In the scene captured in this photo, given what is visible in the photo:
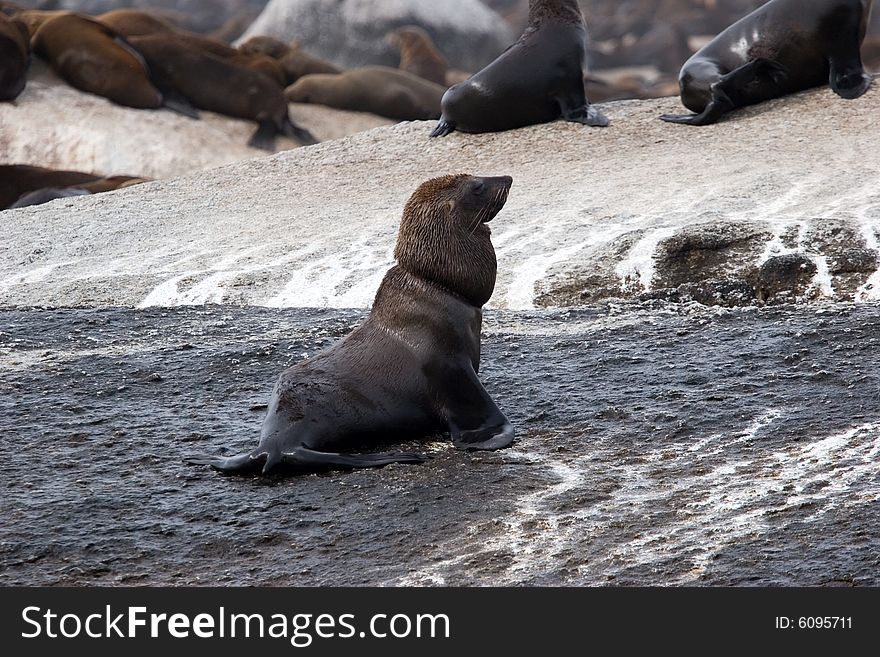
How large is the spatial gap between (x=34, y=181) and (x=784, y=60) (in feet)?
23.6

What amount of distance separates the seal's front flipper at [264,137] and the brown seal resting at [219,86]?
3 cm

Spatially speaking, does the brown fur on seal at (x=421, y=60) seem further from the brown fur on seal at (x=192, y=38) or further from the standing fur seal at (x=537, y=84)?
the standing fur seal at (x=537, y=84)

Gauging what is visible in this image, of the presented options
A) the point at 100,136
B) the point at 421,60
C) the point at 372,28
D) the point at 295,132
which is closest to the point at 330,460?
the point at 100,136

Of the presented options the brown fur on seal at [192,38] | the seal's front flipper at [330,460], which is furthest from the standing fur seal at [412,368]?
the brown fur on seal at [192,38]

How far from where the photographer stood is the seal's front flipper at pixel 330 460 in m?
3.80

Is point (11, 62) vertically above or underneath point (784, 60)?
underneath

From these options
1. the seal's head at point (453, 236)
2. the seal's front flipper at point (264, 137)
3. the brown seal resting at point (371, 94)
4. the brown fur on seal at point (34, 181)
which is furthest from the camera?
the brown seal resting at point (371, 94)

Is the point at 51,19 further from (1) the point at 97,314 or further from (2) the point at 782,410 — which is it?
(2) the point at 782,410

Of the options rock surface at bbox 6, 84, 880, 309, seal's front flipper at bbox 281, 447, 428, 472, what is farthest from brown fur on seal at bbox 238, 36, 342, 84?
seal's front flipper at bbox 281, 447, 428, 472

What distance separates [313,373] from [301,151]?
6.93m

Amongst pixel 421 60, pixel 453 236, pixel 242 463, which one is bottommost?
pixel 421 60

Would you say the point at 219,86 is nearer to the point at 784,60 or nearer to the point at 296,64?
the point at 296,64

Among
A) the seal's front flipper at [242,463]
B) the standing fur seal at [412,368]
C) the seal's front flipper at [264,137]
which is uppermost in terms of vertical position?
the standing fur seal at [412,368]

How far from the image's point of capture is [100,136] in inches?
563
